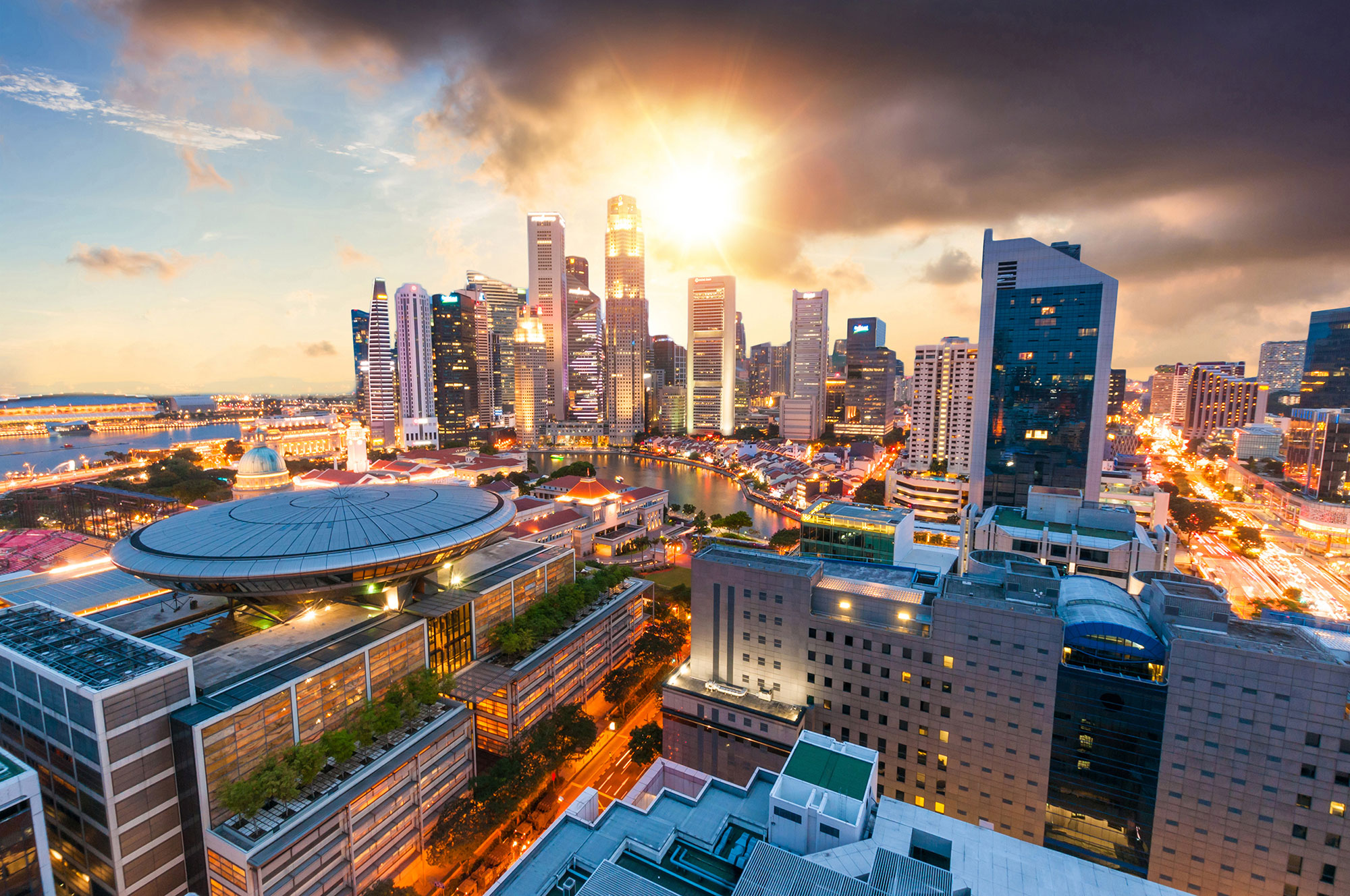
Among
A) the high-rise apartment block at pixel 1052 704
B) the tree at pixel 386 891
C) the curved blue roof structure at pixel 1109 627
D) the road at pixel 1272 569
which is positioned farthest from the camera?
the road at pixel 1272 569

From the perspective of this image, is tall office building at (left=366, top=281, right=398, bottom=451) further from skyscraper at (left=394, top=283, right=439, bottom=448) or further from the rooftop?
the rooftop

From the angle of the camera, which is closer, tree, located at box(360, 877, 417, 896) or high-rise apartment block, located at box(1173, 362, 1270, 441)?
tree, located at box(360, 877, 417, 896)

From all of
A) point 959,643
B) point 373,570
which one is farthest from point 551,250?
point 959,643

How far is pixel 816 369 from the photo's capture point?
646ft

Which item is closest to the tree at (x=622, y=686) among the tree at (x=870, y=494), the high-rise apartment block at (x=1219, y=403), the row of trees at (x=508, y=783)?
the row of trees at (x=508, y=783)

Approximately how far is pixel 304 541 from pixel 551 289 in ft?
565

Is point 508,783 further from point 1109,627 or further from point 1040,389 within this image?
point 1040,389

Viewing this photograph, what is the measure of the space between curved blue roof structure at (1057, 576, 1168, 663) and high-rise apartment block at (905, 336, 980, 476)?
85615 mm

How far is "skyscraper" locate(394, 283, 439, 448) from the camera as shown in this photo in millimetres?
150500

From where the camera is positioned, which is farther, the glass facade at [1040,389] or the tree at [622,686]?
the glass facade at [1040,389]

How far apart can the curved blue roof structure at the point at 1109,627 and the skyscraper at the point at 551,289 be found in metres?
172

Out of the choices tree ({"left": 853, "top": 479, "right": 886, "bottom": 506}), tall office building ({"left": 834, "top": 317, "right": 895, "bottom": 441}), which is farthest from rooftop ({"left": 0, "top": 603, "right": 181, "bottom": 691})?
tall office building ({"left": 834, "top": 317, "right": 895, "bottom": 441})

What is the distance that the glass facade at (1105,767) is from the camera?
23.7m

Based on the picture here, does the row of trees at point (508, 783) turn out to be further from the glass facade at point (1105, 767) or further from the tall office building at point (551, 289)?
the tall office building at point (551, 289)
